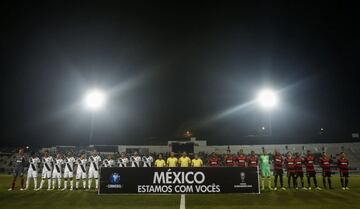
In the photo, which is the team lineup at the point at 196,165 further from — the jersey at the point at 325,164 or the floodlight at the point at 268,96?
the floodlight at the point at 268,96

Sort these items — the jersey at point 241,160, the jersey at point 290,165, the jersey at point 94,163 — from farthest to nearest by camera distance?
the jersey at point 241,160 < the jersey at point 94,163 < the jersey at point 290,165

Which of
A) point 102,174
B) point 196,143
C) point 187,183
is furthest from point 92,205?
point 196,143

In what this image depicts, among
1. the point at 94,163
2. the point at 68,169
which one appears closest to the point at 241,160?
the point at 94,163

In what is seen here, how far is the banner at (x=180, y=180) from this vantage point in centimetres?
1767

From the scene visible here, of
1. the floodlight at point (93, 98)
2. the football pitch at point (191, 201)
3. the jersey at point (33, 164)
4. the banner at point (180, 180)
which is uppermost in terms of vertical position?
the floodlight at point (93, 98)

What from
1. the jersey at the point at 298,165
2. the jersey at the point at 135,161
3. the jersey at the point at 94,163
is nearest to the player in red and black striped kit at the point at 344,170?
the jersey at the point at 298,165

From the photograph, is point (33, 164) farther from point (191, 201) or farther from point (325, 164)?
point (325, 164)

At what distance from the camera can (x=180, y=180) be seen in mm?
17719

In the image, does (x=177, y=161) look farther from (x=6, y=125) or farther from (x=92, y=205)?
(x=6, y=125)

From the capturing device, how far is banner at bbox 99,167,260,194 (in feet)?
58.0

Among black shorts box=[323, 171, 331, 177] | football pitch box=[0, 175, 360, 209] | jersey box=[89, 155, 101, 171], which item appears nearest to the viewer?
football pitch box=[0, 175, 360, 209]

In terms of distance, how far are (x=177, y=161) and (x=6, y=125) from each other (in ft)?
166

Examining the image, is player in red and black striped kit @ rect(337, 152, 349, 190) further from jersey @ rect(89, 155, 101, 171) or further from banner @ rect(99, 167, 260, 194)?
jersey @ rect(89, 155, 101, 171)

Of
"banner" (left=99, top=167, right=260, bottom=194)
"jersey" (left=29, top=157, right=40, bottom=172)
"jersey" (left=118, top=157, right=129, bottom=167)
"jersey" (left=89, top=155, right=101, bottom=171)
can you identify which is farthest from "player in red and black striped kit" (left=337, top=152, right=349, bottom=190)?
"jersey" (left=29, top=157, right=40, bottom=172)
